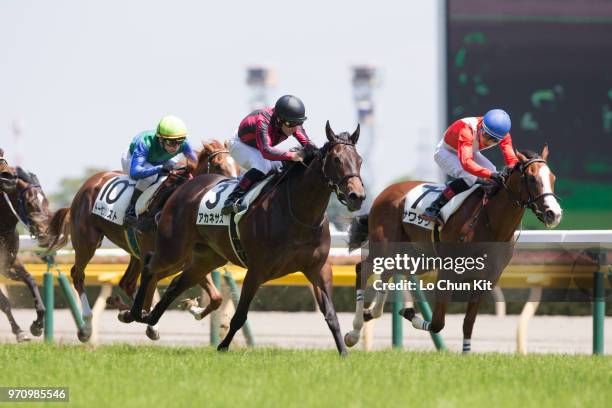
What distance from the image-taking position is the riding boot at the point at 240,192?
8.24 metres

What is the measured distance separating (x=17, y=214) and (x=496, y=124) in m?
4.12

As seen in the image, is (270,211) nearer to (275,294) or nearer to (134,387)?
(134,387)

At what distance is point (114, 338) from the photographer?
1159 cm

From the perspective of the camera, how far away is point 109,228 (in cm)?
997

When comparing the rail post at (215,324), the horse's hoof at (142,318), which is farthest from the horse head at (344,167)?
the rail post at (215,324)

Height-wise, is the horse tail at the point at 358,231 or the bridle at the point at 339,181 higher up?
the bridle at the point at 339,181

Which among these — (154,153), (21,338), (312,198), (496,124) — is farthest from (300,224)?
(21,338)

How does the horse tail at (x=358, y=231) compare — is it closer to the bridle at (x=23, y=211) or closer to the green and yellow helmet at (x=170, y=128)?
the green and yellow helmet at (x=170, y=128)

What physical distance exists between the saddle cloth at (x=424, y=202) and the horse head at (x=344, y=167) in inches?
56.2

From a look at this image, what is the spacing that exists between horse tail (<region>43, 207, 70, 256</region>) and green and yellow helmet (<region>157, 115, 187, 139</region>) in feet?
6.29

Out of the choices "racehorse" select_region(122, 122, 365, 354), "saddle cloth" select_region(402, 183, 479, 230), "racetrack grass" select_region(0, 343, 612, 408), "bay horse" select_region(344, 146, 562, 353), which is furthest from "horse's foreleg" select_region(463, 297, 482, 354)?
"racehorse" select_region(122, 122, 365, 354)

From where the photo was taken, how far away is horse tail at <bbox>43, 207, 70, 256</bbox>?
10.7m

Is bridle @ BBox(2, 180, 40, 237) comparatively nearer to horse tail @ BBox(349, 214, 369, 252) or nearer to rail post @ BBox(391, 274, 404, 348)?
horse tail @ BBox(349, 214, 369, 252)

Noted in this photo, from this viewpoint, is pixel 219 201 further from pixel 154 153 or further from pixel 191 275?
pixel 154 153
